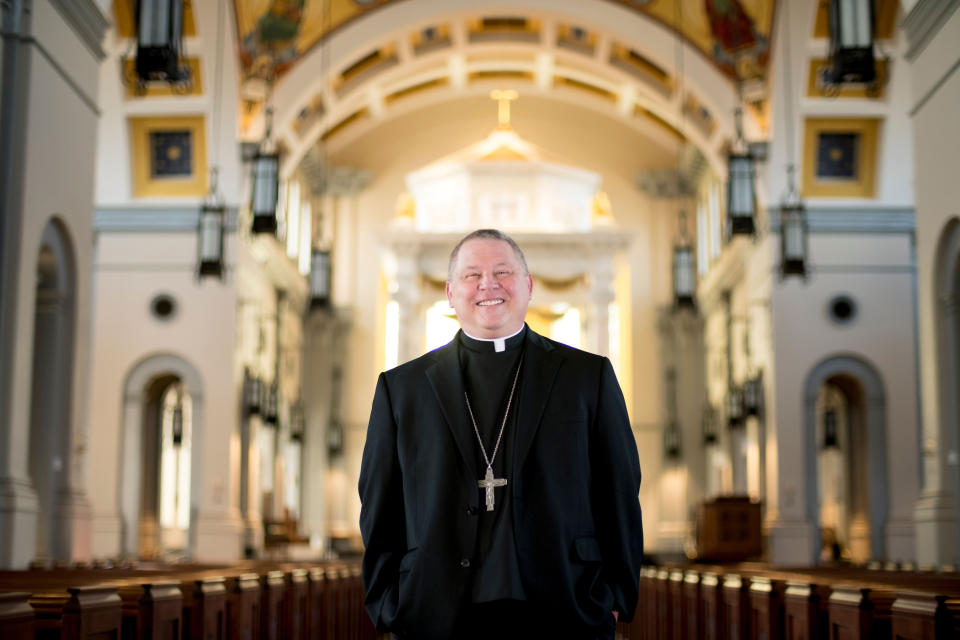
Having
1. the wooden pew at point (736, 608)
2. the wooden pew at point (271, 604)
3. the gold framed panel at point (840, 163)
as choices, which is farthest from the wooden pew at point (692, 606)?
the gold framed panel at point (840, 163)

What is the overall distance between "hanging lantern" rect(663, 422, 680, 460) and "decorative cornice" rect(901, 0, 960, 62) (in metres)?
16.9

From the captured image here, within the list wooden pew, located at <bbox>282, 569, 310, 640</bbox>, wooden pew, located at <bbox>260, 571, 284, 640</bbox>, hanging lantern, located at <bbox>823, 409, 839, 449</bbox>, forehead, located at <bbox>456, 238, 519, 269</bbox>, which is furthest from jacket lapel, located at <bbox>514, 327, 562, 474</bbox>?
hanging lantern, located at <bbox>823, 409, 839, 449</bbox>

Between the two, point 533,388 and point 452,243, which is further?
point 452,243

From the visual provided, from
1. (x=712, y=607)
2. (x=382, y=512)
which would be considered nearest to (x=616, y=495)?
(x=382, y=512)

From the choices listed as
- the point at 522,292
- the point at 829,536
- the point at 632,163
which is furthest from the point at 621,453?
the point at 632,163

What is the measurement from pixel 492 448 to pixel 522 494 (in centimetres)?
18

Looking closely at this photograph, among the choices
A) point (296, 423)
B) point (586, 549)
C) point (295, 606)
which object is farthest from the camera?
point (296, 423)

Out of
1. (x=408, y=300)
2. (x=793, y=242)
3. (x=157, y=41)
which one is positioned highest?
(x=157, y=41)

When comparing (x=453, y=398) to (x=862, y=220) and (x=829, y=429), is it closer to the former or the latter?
(x=862, y=220)

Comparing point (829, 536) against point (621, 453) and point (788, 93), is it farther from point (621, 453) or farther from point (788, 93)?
point (621, 453)

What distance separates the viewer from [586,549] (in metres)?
3.44

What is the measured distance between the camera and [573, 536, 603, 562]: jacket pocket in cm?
343

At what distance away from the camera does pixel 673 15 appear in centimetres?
2247

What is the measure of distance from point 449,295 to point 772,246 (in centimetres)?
1855
